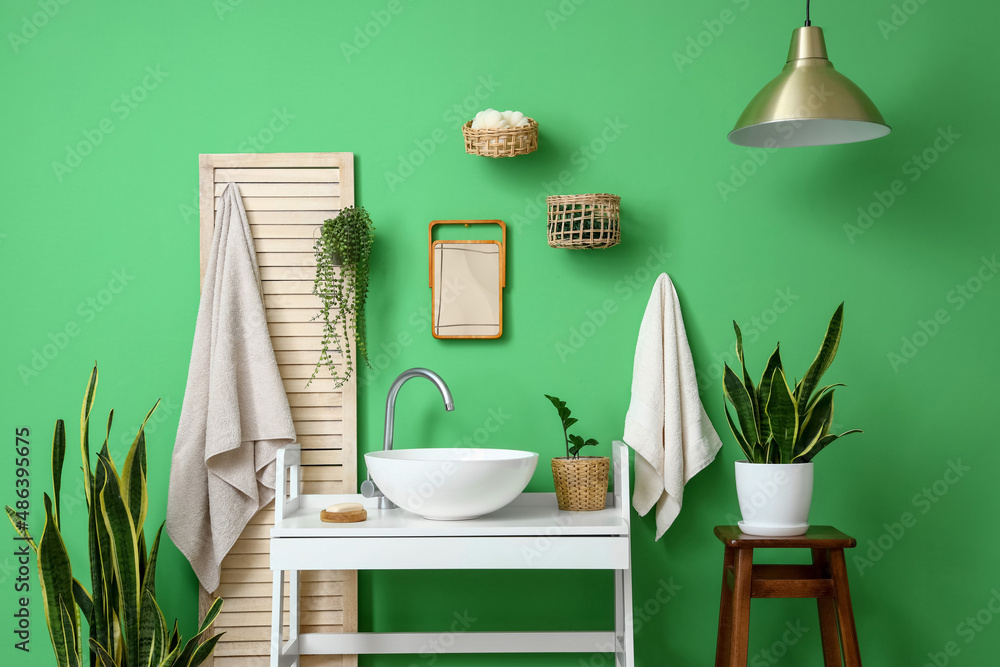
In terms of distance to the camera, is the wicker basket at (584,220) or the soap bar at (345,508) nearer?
the soap bar at (345,508)

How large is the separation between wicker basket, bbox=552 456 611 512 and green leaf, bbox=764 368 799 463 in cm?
41

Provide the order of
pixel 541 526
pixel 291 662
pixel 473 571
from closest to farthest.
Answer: pixel 541 526 < pixel 291 662 < pixel 473 571

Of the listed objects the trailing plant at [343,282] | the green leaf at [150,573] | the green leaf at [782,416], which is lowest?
the green leaf at [150,573]

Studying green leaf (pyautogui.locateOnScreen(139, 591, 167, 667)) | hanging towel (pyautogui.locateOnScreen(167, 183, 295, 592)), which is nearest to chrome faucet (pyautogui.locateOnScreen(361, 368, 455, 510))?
hanging towel (pyautogui.locateOnScreen(167, 183, 295, 592))

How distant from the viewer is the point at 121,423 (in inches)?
86.3

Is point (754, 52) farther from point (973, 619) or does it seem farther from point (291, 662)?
point (291, 662)

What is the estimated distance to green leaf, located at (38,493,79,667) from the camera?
5.98 ft

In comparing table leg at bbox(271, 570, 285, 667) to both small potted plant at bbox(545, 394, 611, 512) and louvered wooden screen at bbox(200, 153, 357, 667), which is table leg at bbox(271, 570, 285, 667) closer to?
louvered wooden screen at bbox(200, 153, 357, 667)

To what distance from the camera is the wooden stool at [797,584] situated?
180 cm

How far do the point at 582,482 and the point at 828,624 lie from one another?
0.70m

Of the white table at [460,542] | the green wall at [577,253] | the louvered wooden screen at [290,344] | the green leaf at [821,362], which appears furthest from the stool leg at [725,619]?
the louvered wooden screen at [290,344]

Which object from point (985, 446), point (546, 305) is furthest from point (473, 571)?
point (985, 446)

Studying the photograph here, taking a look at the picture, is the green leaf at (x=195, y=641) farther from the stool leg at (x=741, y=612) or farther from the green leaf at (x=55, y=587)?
the stool leg at (x=741, y=612)

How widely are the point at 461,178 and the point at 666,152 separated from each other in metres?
0.59
